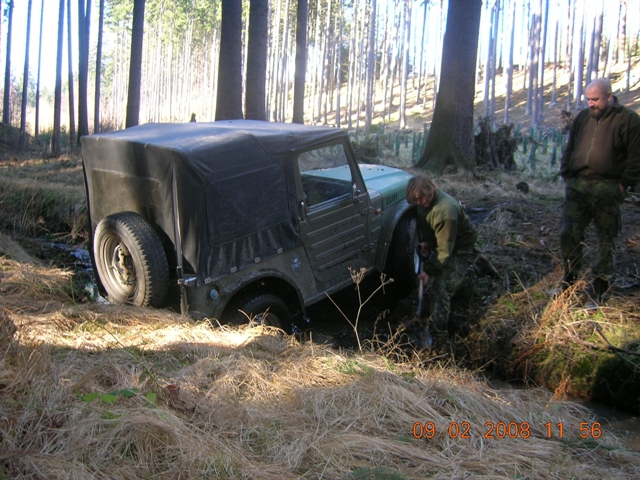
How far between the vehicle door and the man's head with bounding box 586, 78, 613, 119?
2.23 m

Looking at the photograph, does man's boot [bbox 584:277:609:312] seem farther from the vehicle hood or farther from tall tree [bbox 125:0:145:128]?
tall tree [bbox 125:0:145:128]

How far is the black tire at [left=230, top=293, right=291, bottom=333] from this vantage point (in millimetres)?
4859

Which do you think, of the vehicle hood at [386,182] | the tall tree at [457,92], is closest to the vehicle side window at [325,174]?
the vehicle hood at [386,182]

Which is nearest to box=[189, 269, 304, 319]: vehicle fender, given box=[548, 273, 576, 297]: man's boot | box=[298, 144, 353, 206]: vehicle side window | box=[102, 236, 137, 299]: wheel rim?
box=[102, 236, 137, 299]: wheel rim

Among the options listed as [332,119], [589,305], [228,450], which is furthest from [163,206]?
[332,119]

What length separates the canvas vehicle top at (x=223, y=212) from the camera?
Answer: 450cm

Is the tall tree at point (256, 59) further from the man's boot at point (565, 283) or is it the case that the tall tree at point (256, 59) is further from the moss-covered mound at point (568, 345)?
Answer: the man's boot at point (565, 283)

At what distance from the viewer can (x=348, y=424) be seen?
3174 mm

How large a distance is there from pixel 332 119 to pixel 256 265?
44468 mm

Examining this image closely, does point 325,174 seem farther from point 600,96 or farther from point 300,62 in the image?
point 300,62

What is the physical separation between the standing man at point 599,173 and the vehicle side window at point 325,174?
2.08 m

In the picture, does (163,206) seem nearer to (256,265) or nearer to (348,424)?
(256,265)

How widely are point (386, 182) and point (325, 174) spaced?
3.91 ft

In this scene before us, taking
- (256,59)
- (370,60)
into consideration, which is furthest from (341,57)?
(256,59)
